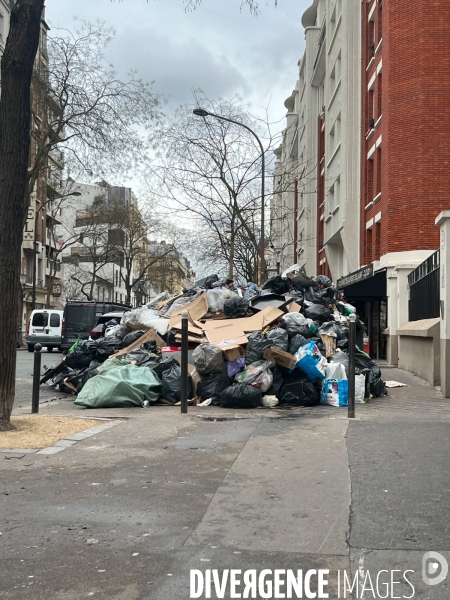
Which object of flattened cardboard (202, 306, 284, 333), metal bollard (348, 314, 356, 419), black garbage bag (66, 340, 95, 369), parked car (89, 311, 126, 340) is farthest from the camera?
parked car (89, 311, 126, 340)

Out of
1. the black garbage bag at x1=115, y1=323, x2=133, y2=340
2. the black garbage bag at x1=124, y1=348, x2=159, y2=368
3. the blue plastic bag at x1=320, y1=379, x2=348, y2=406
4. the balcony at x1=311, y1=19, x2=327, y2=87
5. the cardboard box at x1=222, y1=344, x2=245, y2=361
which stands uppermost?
the balcony at x1=311, y1=19, x2=327, y2=87

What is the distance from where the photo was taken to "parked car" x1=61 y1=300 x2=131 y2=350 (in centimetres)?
2781

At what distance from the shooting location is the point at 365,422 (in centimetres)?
818

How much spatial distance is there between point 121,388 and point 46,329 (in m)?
23.1

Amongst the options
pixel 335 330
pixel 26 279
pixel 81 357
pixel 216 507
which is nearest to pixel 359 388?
pixel 335 330

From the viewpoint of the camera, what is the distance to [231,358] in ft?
34.0

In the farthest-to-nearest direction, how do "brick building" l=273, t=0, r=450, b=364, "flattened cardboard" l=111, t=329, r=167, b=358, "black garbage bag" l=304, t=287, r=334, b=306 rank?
1. "brick building" l=273, t=0, r=450, b=364
2. "black garbage bag" l=304, t=287, r=334, b=306
3. "flattened cardboard" l=111, t=329, r=167, b=358

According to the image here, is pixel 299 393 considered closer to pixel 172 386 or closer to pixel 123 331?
pixel 172 386

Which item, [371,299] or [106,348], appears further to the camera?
[371,299]

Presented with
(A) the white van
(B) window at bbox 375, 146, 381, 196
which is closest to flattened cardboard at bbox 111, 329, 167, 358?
(B) window at bbox 375, 146, 381, 196

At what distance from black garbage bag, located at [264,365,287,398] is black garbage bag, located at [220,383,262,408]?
29cm

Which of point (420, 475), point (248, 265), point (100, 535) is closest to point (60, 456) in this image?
point (100, 535)

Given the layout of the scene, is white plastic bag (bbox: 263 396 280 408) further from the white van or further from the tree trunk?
the white van

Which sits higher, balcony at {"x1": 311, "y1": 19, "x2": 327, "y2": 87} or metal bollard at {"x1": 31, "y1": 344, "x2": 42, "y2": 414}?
balcony at {"x1": 311, "y1": 19, "x2": 327, "y2": 87}
